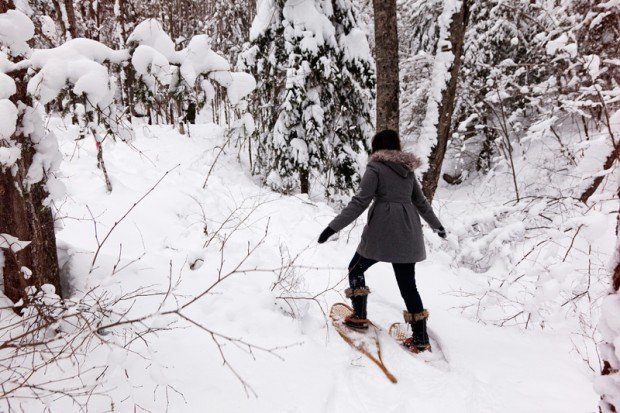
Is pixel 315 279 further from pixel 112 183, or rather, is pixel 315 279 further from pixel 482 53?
pixel 482 53

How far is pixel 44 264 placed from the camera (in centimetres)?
293

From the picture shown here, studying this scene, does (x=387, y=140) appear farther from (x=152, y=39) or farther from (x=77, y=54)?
(x=77, y=54)

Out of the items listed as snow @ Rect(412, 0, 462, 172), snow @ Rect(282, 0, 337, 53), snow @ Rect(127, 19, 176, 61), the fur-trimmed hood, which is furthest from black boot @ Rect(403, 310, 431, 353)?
snow @ Rect(282, 0, 337, 53)

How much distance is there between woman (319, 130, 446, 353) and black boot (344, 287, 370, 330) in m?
0.41

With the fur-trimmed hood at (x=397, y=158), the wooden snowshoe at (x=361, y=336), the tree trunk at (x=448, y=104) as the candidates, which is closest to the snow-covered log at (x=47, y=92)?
the fur-trimmed hood at (x=397, y=158)

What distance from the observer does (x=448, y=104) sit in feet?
20.5

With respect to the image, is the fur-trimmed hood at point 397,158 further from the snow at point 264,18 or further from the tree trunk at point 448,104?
the snow at point 264,18

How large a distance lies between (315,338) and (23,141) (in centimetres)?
283

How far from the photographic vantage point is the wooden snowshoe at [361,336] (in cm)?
325

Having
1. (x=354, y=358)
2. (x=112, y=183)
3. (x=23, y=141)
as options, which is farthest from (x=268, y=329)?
(x=112, y=183)

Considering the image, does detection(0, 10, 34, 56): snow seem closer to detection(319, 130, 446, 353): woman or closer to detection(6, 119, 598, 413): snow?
detection(6, 119, 598, 413): snow

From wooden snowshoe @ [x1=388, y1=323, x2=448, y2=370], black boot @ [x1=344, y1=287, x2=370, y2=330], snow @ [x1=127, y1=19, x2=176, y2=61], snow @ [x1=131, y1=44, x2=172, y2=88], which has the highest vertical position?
snow @ [x1=127, y1=19, x2=176, y2=61]

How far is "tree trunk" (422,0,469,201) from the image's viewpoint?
5.94 m

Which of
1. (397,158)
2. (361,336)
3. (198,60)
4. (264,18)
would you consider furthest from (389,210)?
(264,18)
